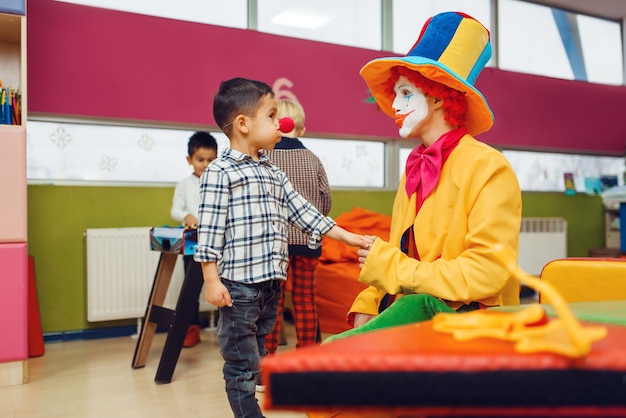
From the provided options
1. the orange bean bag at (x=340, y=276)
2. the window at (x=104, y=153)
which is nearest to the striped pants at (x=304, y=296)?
the orange bean bag at (x=340, y=276)

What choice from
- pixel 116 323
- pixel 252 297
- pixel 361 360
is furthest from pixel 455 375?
pixel 116 323

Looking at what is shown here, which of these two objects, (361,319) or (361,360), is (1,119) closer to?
(361,319)

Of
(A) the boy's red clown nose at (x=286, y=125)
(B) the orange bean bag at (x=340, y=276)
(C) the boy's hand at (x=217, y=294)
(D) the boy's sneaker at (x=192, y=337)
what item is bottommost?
(D) the boy's sneaker at (x=192, y=337)

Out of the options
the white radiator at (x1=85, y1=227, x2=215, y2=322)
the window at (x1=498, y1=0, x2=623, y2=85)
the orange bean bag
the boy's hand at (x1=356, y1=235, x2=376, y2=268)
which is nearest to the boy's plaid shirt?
the boy's hand at (x1=356, y1=235, x2=376, y2=268)

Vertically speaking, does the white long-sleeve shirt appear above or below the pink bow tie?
below

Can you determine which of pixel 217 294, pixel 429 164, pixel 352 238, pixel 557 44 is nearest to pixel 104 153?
pixel 217 294

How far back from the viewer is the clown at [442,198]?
1.25 m

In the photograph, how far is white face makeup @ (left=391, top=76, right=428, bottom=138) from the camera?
1496 mm

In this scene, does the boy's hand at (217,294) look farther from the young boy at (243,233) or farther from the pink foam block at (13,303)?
the pink foam block at (13,303)

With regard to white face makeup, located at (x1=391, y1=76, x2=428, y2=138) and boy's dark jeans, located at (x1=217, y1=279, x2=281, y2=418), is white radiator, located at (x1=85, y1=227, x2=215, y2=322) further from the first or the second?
white face makeup, located at (x1=391, y1=76, x2=428, y2=138)

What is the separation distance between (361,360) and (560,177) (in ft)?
17.4

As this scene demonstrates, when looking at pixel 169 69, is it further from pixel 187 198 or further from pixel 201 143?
pixel 187 198

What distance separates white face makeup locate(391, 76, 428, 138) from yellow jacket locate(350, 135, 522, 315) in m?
0.16

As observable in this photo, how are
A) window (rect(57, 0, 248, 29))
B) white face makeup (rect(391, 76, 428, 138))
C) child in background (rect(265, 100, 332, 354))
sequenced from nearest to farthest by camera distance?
white face makeup (rect(391, 76, 428, 138)), child in background (rect(265, 100, 332, 354)), window (rect(57, 0, 248, 29))
